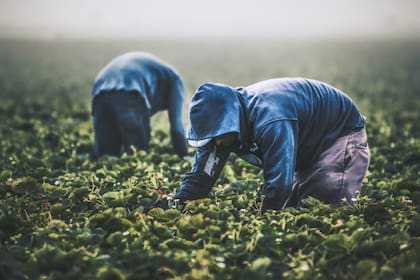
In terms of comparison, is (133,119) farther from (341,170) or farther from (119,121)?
(341,170)

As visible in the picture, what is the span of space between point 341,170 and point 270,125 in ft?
2.55

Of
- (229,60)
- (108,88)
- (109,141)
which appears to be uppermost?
(108,88)

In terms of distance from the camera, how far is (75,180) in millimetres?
4113

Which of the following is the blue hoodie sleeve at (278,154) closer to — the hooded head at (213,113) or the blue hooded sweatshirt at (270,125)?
the blue hooded sweatshirt at (270,125)

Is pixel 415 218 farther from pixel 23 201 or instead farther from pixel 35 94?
pixel 35 94

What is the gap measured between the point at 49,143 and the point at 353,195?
370cm

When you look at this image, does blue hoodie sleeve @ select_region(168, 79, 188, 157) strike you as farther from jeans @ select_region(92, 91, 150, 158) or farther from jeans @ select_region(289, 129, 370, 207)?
jeans @ select_region(289, 129, 370, 207)

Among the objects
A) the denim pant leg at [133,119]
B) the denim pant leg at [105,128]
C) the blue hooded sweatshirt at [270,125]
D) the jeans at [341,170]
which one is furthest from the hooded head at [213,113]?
the denim pant leg at [105,128]

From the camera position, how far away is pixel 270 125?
307cm

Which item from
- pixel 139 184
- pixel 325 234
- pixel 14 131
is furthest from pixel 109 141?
pixel 325 234

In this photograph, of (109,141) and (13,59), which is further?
(13,59)

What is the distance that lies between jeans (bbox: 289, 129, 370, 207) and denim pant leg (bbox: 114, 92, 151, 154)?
194 centimetres

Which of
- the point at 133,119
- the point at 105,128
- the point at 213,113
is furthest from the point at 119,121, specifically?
the point at 213,113

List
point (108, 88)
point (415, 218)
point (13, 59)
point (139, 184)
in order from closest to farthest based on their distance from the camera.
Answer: point (415, 218) < point (139, 184) < point (108, 88) < point (13, 59)
